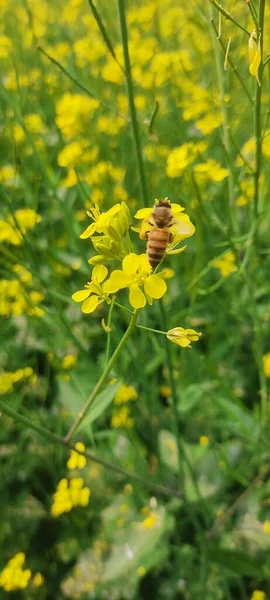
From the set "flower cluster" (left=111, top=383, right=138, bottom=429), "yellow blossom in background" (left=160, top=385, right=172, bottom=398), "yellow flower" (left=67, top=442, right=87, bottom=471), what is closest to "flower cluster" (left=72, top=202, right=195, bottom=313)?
"yellow flower" (left=67, top=442, right=87, bottom=471)

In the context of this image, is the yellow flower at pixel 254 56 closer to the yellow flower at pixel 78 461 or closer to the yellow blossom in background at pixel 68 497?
the yellow flower at pixel 78 461

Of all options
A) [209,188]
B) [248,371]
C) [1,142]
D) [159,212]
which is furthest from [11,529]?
[1,142]

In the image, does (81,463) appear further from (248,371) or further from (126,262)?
(248,371)

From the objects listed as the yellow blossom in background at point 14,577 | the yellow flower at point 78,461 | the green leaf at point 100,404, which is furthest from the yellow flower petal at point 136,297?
the yellow blossom in background at point 14,577

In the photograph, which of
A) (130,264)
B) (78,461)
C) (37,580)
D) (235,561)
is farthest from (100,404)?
(37,580)

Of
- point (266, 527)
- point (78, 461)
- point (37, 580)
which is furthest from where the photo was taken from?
point (37, 580)

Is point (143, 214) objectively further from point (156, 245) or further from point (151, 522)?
A: point (151, 522)

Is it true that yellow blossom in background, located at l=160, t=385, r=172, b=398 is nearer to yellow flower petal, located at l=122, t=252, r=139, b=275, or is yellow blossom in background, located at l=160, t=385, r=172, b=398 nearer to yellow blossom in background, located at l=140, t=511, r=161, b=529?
yellow blossom in background, located at l=140, t=511, r=161, b=529
